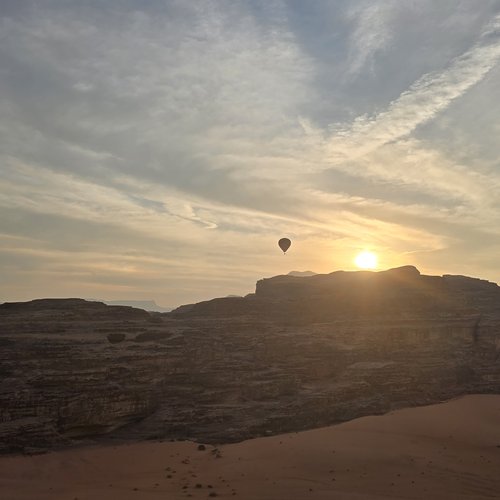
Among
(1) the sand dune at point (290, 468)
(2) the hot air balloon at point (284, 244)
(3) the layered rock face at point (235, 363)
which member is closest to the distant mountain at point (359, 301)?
(3) the layered rock face at point (235, 363)

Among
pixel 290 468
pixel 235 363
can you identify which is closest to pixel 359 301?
pixel 235 363

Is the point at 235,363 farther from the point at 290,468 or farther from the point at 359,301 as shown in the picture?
the point at 359,301

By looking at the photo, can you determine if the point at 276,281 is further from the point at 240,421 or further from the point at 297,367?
the point at 240,421

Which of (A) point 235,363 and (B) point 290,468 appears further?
(A) point 235,363

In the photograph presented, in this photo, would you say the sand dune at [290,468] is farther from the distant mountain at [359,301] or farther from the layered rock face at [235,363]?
the distant mountain at [359,301]

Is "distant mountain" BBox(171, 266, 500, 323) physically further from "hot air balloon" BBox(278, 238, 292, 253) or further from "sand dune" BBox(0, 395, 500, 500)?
"sand dune" BBox(0, 395, 500, 500)

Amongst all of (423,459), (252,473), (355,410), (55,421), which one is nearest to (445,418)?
(355,410)

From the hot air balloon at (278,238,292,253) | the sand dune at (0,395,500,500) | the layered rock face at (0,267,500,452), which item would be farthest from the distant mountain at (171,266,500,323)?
the sand dune at (0,395,500,500)
